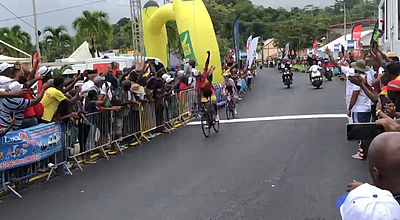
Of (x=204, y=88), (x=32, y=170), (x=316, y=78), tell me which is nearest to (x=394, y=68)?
(x=32, y=170)

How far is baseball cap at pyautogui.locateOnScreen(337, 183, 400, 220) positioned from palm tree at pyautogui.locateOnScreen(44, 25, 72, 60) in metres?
51.4

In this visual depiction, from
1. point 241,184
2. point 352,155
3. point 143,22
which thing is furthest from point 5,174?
point 143,22

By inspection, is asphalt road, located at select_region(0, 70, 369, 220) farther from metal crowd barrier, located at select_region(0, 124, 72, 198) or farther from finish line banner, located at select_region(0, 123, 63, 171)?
finish line banner, located at select_region(0, 123, 63, 171)

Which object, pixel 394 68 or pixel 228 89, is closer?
pixel 394 68

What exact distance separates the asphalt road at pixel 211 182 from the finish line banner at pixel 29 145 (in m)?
0.52

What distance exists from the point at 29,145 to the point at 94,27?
38.7 m

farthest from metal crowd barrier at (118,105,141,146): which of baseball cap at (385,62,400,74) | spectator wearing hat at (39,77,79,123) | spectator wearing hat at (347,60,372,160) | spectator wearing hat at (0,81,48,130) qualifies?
baseball cap at (385,62,400,74)

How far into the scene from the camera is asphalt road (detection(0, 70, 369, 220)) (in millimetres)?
6414

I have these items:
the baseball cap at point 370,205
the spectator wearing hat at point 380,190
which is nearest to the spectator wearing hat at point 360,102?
the spectator wearing hat at point 380,190

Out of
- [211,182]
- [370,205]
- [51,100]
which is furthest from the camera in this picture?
[51,100]

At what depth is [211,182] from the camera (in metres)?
7.80

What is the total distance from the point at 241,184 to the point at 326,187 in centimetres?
129

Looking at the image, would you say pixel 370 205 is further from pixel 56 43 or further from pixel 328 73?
pixel 56 43

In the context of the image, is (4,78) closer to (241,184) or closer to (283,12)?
(241,184)
